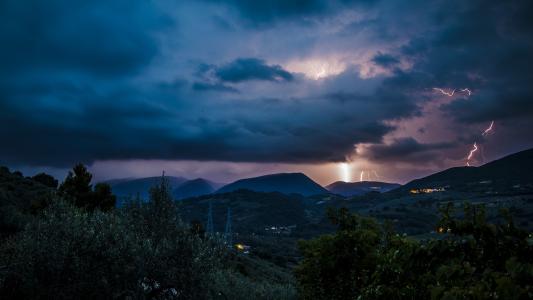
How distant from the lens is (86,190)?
59.9 m

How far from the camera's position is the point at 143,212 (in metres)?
19.9

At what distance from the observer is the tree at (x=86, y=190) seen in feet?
187

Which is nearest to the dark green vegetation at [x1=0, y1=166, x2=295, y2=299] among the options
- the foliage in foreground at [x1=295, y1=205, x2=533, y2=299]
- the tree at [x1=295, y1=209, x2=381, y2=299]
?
the tree at [x1=295, y1=209, x2=381, y2=299]

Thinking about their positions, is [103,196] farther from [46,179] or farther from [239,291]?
[46,179]

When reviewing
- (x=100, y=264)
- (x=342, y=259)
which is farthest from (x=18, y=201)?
(x=342, y=259)

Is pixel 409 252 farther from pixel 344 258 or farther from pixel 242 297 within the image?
pixel 242 297

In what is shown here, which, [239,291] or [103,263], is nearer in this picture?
[103,263]

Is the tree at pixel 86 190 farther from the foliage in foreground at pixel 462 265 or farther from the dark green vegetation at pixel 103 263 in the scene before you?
the foliage in foreground at pixel 462 265

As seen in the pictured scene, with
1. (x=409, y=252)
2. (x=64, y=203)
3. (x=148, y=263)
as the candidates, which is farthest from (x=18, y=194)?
(x=409, y=252)

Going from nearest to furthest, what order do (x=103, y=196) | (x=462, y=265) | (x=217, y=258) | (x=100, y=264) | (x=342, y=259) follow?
(x=462, y=265) < (x=100, y=264) < (x=217, y=258) < (x=342, y=259) < (x=103, y=196)

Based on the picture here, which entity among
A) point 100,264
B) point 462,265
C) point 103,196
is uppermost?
point 103,196

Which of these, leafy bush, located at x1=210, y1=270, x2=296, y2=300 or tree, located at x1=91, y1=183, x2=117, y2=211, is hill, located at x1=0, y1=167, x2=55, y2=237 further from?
leafy bush, located at x1=210, y1=270, x2=296, y2=300

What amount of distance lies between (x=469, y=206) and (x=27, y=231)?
1795 centimetres

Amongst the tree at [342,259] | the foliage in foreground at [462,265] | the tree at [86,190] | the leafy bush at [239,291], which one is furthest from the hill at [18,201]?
the foliage in foreground at [462,265]
